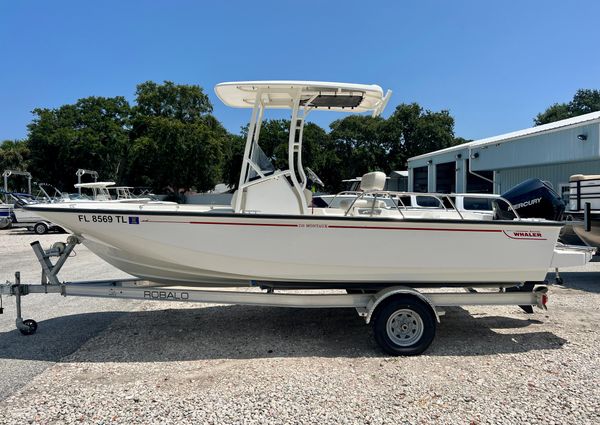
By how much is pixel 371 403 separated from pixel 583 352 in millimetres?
2562

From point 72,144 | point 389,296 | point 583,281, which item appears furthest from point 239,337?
point 72,144

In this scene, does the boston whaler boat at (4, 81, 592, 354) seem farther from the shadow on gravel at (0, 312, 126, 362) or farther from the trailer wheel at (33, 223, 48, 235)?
the trailer wheel at (33, 223, 48, 235)

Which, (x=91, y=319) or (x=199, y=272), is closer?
(x=199, y=272)

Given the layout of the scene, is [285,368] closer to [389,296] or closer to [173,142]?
[389,296]

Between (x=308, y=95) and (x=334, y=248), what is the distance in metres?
1.79

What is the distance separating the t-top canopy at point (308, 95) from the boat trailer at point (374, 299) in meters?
2.14

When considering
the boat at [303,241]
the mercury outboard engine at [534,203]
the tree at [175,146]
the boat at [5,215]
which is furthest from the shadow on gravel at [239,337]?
the tree at [175,146]

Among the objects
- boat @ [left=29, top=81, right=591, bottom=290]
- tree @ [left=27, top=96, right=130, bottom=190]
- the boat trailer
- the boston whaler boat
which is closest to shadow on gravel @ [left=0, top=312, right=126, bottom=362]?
the boat trailer

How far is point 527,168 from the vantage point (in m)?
18.3

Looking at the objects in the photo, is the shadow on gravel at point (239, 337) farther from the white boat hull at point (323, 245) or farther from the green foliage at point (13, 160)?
the green foliage at point (13, 160)

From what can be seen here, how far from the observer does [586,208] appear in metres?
7.04

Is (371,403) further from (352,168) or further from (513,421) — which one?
(352,168)

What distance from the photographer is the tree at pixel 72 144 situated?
3281 cm

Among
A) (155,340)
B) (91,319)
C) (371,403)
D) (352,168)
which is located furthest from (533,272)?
(352,168)
